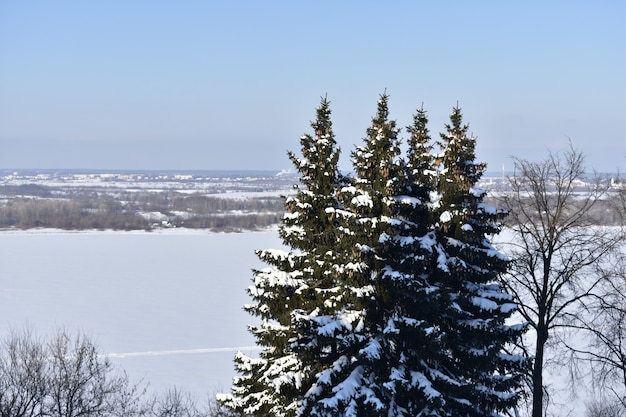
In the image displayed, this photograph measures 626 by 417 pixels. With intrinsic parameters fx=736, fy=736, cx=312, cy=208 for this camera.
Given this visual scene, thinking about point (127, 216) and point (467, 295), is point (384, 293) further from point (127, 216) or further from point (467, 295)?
point (127, 216)

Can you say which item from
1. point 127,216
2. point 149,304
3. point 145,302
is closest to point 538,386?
point 149,304

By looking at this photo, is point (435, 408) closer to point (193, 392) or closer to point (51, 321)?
point (193, 392)

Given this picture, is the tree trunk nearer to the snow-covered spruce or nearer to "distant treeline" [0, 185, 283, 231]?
the snow-covered spruce

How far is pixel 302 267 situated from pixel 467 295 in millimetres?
3165

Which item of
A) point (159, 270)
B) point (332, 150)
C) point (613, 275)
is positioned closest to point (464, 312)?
point (332, 150)

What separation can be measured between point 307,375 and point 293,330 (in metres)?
0.81

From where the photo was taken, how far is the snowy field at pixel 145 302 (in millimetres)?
39875

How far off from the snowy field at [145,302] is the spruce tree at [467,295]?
2065cm

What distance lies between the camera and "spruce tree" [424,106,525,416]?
1329cm

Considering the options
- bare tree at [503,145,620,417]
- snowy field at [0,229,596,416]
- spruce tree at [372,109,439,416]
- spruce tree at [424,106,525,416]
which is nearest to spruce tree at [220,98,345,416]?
spruce tree at [372,109,439,416]

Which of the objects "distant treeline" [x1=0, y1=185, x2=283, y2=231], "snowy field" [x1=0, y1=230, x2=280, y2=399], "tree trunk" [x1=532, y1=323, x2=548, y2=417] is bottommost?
"snowy field" [x1=0, y1=230, x2=280, y2=399]

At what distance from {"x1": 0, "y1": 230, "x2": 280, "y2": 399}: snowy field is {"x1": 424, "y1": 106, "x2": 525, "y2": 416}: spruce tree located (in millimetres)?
20645

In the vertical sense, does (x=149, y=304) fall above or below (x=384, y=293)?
below

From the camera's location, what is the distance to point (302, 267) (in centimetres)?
1382
